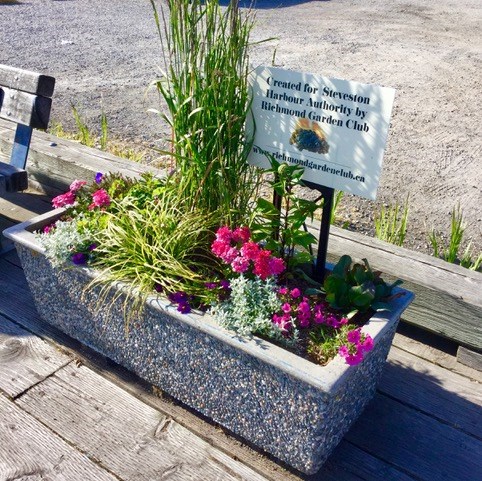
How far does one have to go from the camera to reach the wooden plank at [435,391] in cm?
228

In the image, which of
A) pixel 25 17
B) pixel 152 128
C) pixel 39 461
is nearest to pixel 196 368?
pixel 39 461

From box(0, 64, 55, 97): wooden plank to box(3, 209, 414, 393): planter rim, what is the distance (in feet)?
4.53

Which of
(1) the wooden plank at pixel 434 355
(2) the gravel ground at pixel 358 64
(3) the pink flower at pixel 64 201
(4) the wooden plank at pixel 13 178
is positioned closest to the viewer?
(1) the wooden plank at pixel 434 355

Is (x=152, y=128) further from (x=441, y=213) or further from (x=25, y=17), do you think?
(x=25, y=17)

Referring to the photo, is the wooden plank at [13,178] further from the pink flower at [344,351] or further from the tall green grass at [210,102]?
the pink flower at [344,351]

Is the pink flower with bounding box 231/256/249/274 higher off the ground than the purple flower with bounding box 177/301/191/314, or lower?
higher

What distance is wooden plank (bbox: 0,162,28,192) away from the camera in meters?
3.14

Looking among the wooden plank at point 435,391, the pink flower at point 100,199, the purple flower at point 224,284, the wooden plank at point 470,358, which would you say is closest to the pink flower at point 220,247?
the purple flower at point 224,284

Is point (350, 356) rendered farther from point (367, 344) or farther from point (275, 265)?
point (275, 265)

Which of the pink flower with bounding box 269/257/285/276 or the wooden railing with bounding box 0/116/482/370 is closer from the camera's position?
the pink flower with bounding box 269/257/285/276

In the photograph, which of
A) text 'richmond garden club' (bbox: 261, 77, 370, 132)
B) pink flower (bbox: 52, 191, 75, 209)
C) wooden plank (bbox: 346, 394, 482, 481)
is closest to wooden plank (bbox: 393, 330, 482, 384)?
wooden plank (bbox: 346, 394, 482, 481)

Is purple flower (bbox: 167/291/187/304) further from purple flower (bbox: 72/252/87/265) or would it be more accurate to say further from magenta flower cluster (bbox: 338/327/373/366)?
magenta flower cluster (bbox: 338/327/373/366)

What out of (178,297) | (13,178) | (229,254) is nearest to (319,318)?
(229,254)

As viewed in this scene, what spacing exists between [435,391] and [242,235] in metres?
1.06
